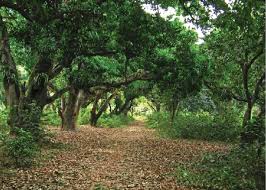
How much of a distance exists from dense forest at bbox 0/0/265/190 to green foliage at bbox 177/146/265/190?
28mm

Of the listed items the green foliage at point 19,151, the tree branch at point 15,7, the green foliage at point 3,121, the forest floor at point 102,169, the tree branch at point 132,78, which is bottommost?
the forest floor at point 102,169

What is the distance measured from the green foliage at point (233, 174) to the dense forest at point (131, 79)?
28 millimetres

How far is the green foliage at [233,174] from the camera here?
9.05 metres

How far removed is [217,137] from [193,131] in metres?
1.51

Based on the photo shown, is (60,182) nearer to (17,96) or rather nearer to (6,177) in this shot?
(6,177)

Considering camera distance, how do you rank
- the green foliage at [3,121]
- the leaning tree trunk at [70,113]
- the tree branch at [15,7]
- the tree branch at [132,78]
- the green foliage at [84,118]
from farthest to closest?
the green foliage at [84,118] < the leaning tree trunk at [70,113] < the tree branch at [132,78] < the green foliage at [3,121] < the tree branch at [15,7]

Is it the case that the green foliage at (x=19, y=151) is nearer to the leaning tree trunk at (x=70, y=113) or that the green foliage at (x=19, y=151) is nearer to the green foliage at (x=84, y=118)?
the leaning tree trunk at (x=70, y=113)

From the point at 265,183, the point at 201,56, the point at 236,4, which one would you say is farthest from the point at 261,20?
the point at 201,56

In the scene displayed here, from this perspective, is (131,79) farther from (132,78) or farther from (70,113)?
(70,113)

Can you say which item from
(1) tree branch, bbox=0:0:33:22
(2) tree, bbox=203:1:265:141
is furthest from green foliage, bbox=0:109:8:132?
(2) tree, bbox=203:1:265:141

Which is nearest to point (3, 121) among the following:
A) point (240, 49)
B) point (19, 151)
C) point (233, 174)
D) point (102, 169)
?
point (19, 151)

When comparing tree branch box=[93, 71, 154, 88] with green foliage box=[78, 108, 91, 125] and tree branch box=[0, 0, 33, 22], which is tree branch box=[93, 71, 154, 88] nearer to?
tree branch box=[0, 0, 33, 22]

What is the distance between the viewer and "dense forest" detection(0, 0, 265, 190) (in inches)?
378

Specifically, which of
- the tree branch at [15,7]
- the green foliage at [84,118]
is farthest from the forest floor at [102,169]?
the green foliage at [84,118]
